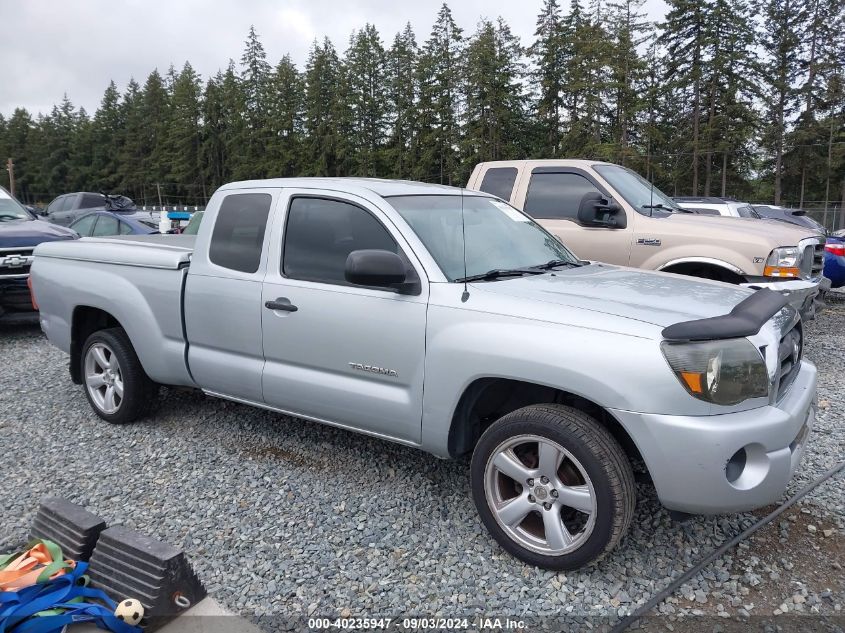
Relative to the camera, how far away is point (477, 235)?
3.76 meters

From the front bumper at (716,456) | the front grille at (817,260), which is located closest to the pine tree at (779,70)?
the front grille at (817,260)

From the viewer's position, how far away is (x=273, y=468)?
403 centimetres

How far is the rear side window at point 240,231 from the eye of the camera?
13.0 ft

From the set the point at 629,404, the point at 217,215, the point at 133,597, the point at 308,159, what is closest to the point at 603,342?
the point at 629,404

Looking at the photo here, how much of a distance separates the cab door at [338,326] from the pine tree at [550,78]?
41705 millimetres

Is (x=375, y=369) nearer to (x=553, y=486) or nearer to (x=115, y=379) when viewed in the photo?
(x=553, y=486)

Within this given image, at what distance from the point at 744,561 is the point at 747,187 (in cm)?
4422

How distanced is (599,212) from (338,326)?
146 inches

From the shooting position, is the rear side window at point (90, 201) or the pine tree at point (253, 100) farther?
the pine tree at point (253, 100)

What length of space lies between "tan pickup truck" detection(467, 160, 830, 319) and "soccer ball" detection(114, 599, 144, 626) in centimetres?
502

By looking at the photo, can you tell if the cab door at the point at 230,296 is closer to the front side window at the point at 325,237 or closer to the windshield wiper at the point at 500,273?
the front side window at the point at 325,237

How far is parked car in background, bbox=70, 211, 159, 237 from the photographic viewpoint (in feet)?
35.8

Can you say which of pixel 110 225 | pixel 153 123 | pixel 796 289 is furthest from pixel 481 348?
pixel 153 123

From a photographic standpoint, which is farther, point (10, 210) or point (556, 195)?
point (10, 210)
